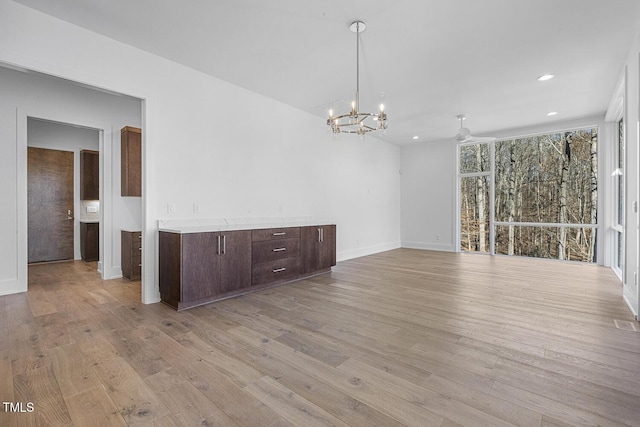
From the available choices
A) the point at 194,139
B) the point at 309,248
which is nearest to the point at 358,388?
the point at 309,248

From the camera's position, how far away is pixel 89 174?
20.4 ft

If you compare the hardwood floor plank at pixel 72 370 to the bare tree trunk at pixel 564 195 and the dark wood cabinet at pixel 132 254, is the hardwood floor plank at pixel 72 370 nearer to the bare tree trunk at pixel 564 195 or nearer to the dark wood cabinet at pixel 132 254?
the dark wood cabinet at pixel 132 254

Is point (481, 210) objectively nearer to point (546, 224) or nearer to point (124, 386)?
point (546, 224)

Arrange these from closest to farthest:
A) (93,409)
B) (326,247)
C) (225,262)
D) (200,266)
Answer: (93,409), (200,266), (225,262), (326,247)

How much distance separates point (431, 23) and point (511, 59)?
141 centimetres

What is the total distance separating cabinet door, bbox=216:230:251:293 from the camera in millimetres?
3510

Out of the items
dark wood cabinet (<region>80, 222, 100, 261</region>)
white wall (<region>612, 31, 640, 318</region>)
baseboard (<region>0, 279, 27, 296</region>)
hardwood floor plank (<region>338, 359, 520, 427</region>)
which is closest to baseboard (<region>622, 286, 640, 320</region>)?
white wall (<region>612, 31, 640, 318</region>)

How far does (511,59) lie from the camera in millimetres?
3545

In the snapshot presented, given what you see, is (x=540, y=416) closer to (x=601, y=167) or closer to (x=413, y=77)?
(x=413, y=77)

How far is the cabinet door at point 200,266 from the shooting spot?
3.17 metres

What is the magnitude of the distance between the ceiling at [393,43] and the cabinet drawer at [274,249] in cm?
229

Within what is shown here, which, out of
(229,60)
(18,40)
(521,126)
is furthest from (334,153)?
(18,40)

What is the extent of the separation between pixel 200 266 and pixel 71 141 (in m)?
5.30

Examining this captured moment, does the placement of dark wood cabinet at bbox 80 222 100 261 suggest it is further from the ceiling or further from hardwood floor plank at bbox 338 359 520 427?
hardwood floor plank at bbox 338 359 520 427
